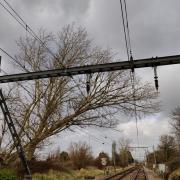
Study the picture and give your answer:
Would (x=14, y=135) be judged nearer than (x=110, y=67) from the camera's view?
No

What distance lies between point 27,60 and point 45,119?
255 inches

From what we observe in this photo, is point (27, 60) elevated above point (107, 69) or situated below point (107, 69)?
above

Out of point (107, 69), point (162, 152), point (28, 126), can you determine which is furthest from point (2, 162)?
point (162, 152)

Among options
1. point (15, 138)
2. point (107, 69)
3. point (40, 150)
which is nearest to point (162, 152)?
point (40, 150)

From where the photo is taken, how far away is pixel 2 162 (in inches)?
1096

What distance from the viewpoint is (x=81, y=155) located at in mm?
57844

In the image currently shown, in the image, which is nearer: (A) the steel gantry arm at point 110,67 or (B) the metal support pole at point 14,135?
(A) the steel gantry arm at point 110,67

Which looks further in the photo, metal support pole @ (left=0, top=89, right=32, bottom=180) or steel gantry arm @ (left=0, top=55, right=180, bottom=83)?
metal support pole @ (left=0, top=89, right=32, bottom=180)

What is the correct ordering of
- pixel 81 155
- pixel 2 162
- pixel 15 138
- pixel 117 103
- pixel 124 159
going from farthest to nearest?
1. pixel 124 159
2. pixel 81 155
3. pixel 117 103
4. pixel 2 162
5. pixel 15 138

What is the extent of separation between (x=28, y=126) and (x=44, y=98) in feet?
8.97

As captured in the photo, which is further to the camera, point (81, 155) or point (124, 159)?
point (124, 159)

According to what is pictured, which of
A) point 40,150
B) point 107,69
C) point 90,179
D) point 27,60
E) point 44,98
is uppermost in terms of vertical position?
point 27,60

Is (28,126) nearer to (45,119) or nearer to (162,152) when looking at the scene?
(45,119)

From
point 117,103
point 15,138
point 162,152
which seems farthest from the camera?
point 162,152
